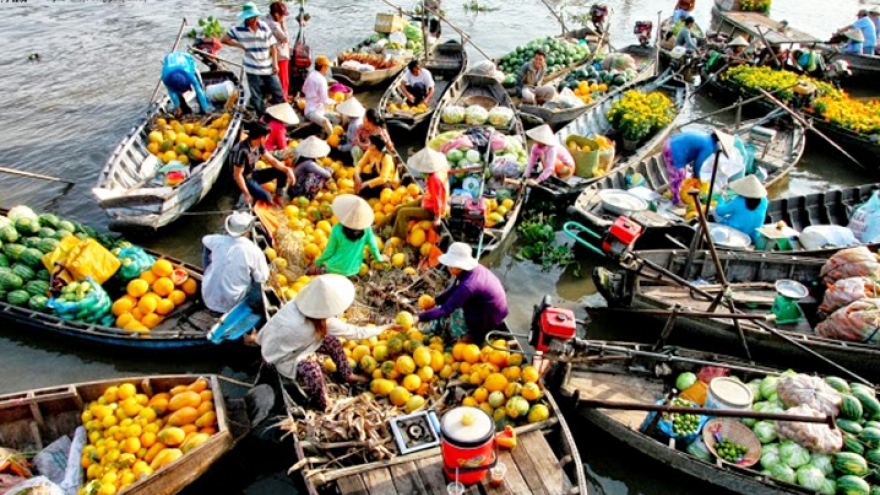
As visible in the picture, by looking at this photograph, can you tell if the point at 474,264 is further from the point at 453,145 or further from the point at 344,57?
the point at 344,57

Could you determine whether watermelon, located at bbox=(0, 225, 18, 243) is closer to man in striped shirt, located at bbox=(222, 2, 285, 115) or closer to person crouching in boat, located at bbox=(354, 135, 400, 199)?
person crouching in boat, located at bbox=(354, 135, 400, 199)

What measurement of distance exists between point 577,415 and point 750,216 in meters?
4.99

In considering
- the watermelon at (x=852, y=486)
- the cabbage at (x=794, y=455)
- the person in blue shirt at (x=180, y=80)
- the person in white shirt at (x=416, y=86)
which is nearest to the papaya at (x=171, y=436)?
the cabbage at (x=794, y=455)

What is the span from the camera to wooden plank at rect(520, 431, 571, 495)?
18.8 feet

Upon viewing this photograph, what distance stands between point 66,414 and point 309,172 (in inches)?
213

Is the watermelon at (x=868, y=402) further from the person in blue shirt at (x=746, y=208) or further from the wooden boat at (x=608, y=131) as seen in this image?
the wooden boat at (x=608, y=131)

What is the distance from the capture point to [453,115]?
13.2 m

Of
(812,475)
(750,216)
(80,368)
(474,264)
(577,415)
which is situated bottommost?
(80,368)

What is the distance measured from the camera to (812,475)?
6.17 meters

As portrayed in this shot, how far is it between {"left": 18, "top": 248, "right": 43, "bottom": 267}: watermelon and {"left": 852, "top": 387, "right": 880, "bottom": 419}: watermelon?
10764mm

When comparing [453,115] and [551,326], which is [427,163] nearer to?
[551,326]

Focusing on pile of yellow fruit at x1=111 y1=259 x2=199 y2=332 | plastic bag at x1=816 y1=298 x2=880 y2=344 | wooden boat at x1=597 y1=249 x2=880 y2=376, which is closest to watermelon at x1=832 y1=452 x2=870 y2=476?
wooden boat at x1=597 y1=249 x2=880 y2=376

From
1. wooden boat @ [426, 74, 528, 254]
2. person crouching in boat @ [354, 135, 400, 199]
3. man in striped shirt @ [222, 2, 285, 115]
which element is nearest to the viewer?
person crouching in boat @ [354, 135, 400, 199]

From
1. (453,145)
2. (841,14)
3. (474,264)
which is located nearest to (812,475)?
(474,264)
